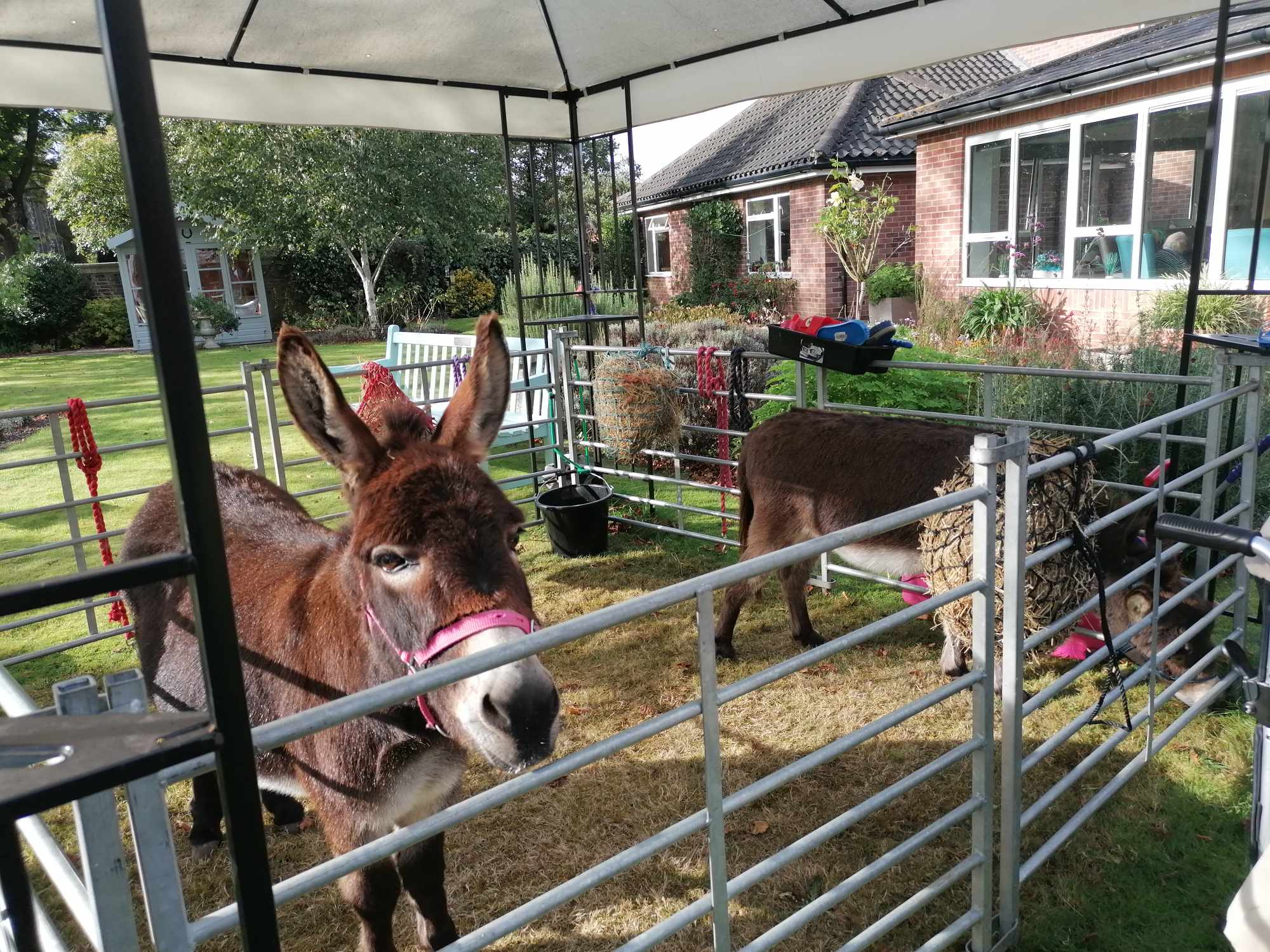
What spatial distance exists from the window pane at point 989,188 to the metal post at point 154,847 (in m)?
14.7

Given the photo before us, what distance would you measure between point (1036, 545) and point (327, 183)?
21.4 m

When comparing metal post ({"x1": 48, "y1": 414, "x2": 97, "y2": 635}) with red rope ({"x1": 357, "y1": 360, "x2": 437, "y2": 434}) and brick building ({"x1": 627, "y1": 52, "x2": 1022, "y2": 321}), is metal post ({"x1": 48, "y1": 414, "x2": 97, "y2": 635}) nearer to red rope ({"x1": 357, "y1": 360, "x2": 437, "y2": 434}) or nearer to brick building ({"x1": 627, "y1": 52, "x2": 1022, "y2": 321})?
red rope ({"x1": 357, "y1": 360, "x2": 437, "y2": 434})

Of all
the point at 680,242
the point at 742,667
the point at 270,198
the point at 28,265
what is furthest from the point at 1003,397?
the point at 28,265

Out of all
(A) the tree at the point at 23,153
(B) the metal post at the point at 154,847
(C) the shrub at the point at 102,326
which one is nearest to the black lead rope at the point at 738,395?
(B) the metal post at the point at 154,847

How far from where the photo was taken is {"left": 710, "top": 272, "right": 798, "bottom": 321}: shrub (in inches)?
676

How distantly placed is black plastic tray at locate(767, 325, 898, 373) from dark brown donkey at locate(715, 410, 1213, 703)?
335 millimetres

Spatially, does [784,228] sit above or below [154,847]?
above

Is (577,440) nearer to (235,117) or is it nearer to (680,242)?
(235,117)

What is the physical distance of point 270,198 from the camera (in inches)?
844

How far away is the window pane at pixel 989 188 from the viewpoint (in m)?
13.5

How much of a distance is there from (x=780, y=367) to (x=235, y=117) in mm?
4719

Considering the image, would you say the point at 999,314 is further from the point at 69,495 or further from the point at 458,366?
the point at 69,495

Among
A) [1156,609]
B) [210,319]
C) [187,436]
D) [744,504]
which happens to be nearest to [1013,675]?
[1156,609]

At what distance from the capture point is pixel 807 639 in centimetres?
477
